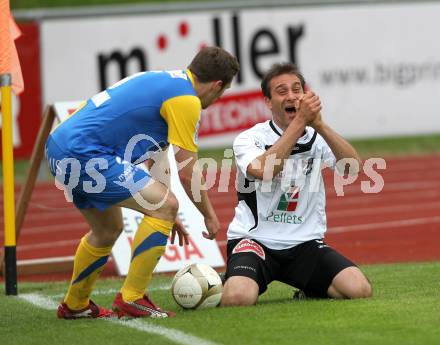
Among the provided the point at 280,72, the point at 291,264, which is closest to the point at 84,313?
the point at 291,264

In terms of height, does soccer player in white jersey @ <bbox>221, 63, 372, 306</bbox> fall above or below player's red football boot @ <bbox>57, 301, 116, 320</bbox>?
above

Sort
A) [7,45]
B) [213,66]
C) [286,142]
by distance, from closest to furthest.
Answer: [213,66] → [286,142] → [7,45]

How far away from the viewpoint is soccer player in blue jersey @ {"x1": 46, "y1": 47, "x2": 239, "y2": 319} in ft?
22.6

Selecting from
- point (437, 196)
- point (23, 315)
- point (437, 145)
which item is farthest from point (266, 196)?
point (437, 145)

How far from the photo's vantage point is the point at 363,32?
1969cm

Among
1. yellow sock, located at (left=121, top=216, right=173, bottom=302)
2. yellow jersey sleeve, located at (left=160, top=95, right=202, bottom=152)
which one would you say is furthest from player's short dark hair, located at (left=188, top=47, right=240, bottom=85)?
yellow sock, located at (left=121, top=216, right=173, bottom=302)

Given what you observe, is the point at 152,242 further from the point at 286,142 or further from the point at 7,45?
the point at 7,45

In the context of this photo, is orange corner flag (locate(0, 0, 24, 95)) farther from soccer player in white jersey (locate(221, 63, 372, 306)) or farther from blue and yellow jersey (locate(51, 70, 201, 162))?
soccer player in white jersey (locate(221, 63, 372, 306))

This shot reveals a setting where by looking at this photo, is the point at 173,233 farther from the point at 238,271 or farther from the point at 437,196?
the point at 437,196

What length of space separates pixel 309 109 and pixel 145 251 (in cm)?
144

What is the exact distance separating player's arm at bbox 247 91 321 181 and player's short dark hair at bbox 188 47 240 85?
578 mm

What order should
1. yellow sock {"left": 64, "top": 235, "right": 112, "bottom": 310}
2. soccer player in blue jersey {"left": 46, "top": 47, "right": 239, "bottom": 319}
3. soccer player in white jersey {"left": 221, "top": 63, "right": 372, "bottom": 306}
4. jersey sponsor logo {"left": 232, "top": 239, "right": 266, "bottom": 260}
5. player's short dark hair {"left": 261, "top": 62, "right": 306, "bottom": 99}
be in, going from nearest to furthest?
soccer player in blue jersey {"left": 46, "top": 47, "right": 239, "bottom": 319}
yellow sock {"left": 64, "top": 235, "right": 112, "bottom": 310}
soccer player in white jersey {"left": 221, "top": 63, "right": 372, "bottom": 306}
jersey sponsor logo {"left": 232, "top": 239, "right": 266, "bottom": 260}
player's short dark hair {"left": 261, "top": 62, "right": 306, "bottom": 99}

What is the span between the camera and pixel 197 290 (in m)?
7.36

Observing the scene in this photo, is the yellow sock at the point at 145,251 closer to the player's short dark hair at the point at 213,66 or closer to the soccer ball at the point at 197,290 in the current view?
the soccer ball at the point at 197,290
